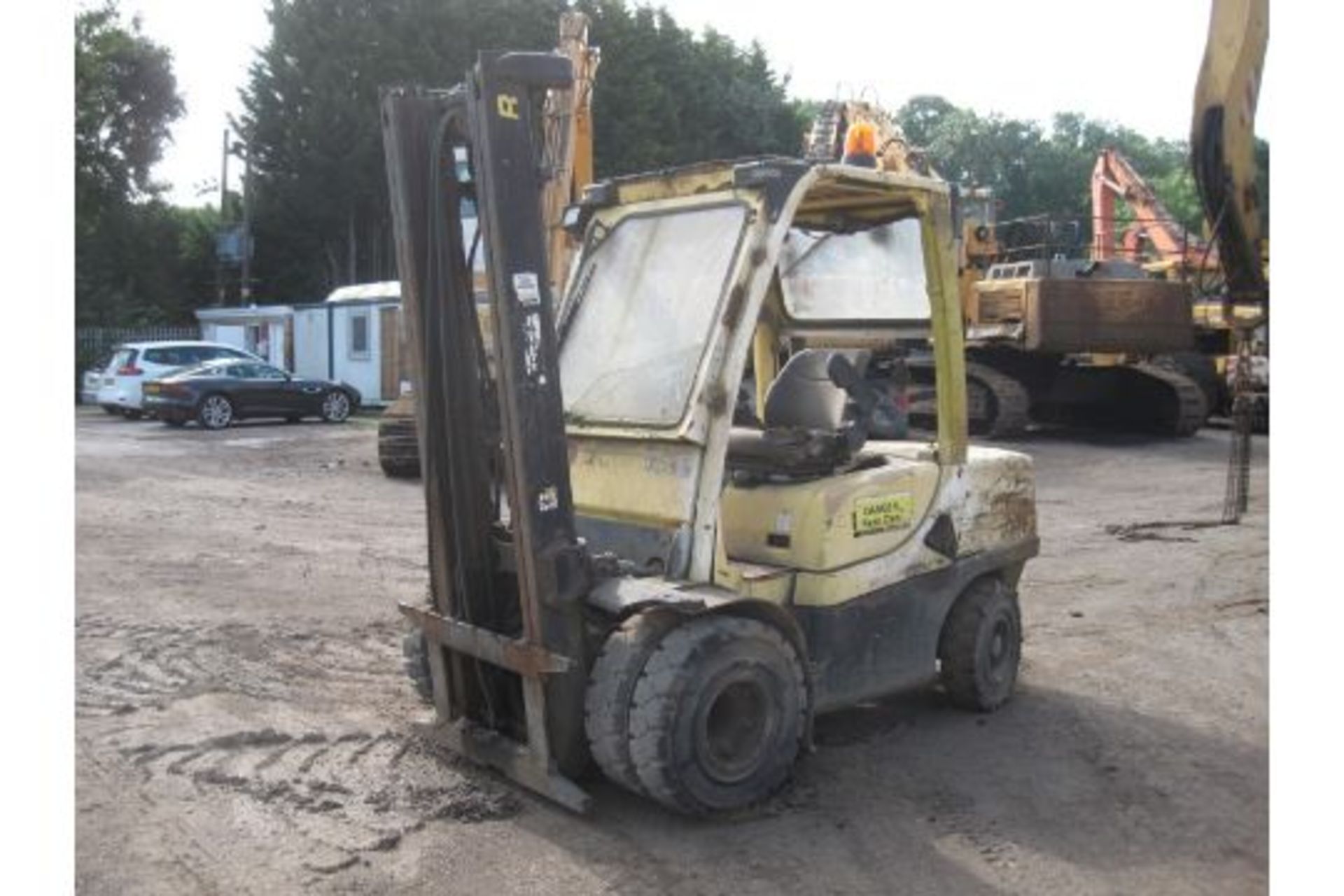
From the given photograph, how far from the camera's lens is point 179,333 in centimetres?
3244

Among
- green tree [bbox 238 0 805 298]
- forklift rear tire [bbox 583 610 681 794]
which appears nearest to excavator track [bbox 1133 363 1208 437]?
forklift rear tire [bbox 583 610 681 794]

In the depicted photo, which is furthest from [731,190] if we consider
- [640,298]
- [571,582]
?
[571,582]

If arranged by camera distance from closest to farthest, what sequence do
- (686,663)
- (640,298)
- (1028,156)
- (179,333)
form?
(686,663), (640,298), (179,333), (1028,156)

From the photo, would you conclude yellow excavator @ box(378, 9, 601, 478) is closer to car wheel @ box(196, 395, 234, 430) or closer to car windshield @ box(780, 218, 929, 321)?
car windshield @ box(780, 218, 929, 321)

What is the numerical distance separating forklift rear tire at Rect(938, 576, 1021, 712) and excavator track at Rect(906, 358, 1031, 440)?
38.7 feet

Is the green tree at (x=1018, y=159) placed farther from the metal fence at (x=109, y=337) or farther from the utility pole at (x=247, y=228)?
the metal fence at (x=109, y=337)

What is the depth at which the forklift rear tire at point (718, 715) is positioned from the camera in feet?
14.1

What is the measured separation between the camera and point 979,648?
18.7ft

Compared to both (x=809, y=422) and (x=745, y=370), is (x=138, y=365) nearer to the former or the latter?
(x=809, y=422)

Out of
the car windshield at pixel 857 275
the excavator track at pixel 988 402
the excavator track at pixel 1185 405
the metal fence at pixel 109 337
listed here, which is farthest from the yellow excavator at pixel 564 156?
the excavator track at pixel 1185 405

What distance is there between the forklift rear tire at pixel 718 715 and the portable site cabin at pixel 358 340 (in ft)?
74.1

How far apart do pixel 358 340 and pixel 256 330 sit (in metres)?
4.32

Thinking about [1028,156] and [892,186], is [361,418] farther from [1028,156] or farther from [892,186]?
[1028,156]
